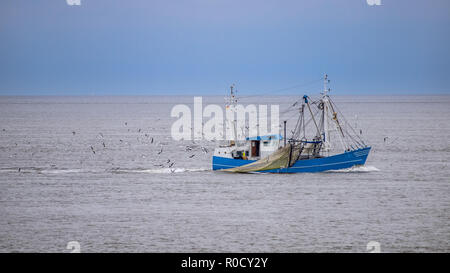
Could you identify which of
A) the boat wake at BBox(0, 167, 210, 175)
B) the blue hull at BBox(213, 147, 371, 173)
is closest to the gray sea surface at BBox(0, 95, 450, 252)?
the boat wake at BBox(0, 167, 210, 175)

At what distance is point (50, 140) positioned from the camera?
93.1 m

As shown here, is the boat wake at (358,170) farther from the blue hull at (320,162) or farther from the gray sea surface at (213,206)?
the blue hull at (320,162)

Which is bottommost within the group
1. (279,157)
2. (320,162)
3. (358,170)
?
(358,170)

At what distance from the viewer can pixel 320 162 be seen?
5438 centimetres

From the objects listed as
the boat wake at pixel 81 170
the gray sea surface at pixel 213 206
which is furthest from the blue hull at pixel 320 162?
the boat wake at pixel 81 170

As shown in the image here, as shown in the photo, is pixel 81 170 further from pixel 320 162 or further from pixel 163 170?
pixel 320 162

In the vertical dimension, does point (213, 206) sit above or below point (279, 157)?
below

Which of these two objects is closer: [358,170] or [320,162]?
[320,162]

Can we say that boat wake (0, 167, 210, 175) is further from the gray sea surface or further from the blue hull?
the blue hull

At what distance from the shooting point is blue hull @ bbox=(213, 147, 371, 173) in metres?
54.2

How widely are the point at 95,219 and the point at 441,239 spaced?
69.5ft

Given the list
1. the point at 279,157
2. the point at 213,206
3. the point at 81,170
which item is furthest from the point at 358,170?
the point at 81,170

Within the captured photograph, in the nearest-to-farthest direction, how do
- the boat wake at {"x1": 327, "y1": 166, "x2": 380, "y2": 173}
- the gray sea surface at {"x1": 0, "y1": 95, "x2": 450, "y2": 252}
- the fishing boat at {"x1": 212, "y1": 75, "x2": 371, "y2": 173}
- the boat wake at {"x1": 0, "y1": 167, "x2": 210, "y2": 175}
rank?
the gray sea surface at {"x1": 0, "y1": 95, "x2": 450, "y2": 252}
the fishing boat at {"x1": 212, "y1": 75, "x2": 371, "y2": 173}
the boat wake at {"x1": 327, "y1": 166, "x2": 380, "y2": 173}
the boat wake at {"x1": 0, "y1": 167, "x2": 210, "y2": 175}
